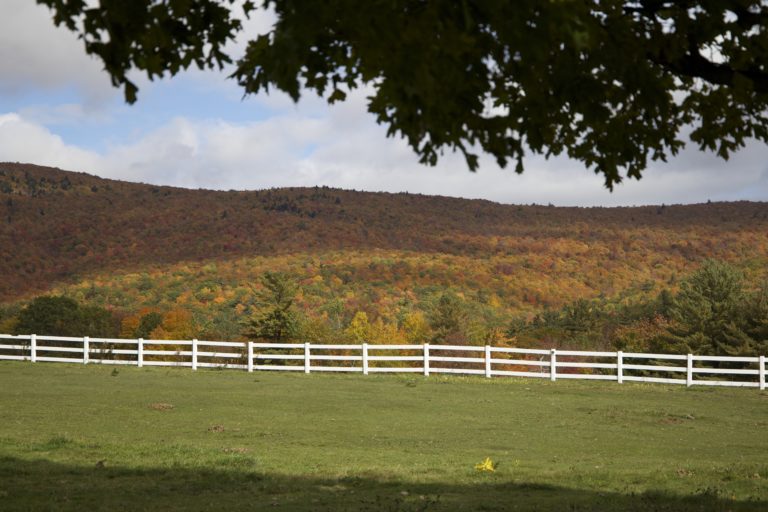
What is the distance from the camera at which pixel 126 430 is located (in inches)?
574

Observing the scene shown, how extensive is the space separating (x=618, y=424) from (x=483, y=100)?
13441 millimetres

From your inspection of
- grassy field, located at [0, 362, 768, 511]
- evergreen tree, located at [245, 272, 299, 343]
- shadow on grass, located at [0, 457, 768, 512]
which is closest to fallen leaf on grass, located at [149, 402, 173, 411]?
grassy field, located at [0, 362, 768, 511]

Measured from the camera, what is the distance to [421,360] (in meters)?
29.5

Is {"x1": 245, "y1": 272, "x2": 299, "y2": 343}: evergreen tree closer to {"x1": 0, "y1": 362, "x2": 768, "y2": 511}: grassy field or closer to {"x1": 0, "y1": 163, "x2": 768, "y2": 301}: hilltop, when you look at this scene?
{"x1": 0, "y1": 362, "x2": 768, "y2": 511}: grassy field

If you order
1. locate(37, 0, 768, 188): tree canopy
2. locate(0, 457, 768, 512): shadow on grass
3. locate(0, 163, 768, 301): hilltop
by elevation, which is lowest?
locate(0, 457, 768, 512): shadow on grass

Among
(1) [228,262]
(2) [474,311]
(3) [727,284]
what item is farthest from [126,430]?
(1) [228,262]

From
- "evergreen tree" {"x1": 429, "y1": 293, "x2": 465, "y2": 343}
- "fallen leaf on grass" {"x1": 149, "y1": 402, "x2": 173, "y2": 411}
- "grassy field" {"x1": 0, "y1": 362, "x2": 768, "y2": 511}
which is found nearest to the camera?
"grassy field" {"x1": 0, "y1": 362, "x2": 768, "y2": 511}

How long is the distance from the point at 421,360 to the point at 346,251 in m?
55.1

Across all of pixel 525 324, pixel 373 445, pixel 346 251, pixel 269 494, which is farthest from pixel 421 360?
pixel 346 251

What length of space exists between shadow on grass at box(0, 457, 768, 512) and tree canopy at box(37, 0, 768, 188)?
345 cm

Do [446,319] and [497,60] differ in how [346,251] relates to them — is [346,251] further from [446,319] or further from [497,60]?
[497,60]

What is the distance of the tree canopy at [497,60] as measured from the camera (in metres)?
3.73

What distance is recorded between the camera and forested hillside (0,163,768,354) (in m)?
64.2

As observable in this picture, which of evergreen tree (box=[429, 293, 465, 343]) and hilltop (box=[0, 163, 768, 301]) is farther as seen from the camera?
hilltop (box=[0, 163, 768, 301])
